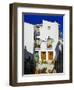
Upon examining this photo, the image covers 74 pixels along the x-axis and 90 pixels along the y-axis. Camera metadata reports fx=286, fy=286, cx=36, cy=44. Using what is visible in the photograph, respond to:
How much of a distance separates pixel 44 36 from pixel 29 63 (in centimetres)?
19

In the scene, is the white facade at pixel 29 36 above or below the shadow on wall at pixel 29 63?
above

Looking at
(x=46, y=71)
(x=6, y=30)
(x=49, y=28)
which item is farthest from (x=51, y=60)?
(x=6, y=30)

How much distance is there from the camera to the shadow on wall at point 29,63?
65.4 inches

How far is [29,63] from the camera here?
1.67 metres

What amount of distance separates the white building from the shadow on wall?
3 cm

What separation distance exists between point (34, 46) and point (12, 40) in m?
0.14

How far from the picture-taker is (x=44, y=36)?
171 cm

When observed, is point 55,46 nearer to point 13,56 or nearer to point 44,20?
point 44,20

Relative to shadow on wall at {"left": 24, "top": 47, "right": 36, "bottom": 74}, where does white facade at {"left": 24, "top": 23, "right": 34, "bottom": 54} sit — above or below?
above

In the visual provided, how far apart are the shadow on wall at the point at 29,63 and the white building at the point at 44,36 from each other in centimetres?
3

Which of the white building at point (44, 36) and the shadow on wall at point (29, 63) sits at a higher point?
the white building at point (44, 36)

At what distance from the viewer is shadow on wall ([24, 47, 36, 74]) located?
1.66m

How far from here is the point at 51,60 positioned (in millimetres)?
1726

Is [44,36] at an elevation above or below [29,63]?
above
